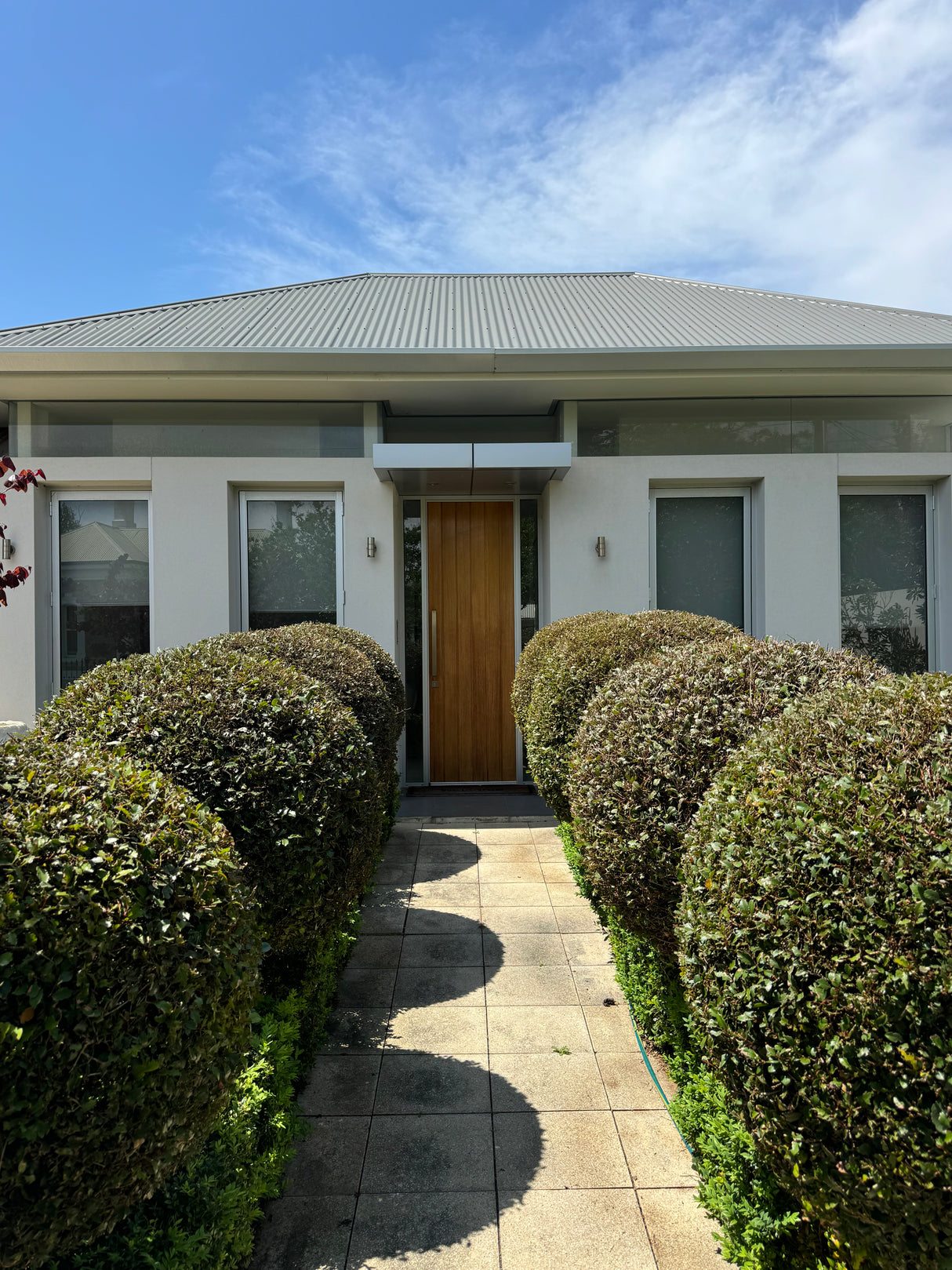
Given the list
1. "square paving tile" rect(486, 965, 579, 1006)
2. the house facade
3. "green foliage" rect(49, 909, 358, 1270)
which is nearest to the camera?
"green foliage" rect(49, 909, 358, 1270)

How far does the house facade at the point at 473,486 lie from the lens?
23.7ft

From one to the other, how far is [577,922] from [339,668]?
2.30m

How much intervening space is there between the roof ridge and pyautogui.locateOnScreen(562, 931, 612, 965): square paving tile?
320 inches

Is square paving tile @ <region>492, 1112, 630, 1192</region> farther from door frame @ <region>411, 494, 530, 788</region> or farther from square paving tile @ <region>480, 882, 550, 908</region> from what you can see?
door frame @ <region>411, 494, 530, 788</region>

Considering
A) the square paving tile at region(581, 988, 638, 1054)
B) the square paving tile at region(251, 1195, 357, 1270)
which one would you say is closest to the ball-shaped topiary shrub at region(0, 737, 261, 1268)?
the square paving tile at region(251, 1195, 357, 1270)

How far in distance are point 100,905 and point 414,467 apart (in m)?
5.94

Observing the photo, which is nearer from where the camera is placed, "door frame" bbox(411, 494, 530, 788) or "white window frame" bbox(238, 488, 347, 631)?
"white window frame" bbox(238, 488, 347, 631)

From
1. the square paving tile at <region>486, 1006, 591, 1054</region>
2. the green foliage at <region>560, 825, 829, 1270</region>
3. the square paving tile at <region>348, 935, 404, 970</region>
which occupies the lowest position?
the square paving tile at <region>486, 1006, 591, 1054</region>

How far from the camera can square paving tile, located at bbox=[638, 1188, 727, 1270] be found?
83.7 inches

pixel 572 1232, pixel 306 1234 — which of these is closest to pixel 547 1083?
pixel 572 1232

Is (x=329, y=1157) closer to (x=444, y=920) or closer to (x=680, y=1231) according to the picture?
(x=680, y=1231)

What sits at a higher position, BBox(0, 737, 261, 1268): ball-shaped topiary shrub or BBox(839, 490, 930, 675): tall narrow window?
BBox(839, 490, 930, 675): tall narrow window

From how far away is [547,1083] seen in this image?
3027mm

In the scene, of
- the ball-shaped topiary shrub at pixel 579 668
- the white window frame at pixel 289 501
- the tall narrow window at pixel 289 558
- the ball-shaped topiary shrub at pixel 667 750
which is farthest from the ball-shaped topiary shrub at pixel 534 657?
the tall narrow window at pixel 289 558
